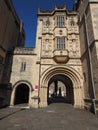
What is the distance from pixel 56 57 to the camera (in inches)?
634

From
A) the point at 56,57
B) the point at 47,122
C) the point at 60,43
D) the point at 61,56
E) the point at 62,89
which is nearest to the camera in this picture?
the point at 47,122

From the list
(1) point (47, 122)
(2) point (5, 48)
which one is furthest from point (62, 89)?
(1) point (47, 122)

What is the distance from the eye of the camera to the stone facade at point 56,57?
15039 mm

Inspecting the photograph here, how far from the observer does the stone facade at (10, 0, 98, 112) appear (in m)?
15.0

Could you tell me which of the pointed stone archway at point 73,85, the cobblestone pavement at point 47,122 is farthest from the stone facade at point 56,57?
the cobblestone pavement at point 47,122

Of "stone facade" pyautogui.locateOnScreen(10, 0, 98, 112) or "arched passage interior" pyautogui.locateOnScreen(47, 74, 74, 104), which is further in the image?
"arched passage interior" pyautogui.locateOnScreen(47, 74, 74, 104)

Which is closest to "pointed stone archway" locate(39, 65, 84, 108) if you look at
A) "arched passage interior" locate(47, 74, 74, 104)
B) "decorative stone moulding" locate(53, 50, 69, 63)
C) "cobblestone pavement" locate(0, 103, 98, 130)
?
"decorative stone moulding" locate(53, 50, 69, 63)

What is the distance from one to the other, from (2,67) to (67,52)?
10.1 m

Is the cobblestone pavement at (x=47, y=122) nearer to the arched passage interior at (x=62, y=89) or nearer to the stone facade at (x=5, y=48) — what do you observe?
the stone facade at (x=5, y=48)

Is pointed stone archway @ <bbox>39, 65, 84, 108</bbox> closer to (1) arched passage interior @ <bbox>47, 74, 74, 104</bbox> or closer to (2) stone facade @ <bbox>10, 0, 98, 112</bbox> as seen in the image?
(2) stone facade @ <bbox>10, 0, 98, 112</bbox>

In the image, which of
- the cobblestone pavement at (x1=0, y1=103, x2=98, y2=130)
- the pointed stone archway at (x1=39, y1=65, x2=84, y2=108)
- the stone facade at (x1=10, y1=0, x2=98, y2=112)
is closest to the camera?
the cobblestone pavement at (x1=0, y1=103, x2=98, y2=130)

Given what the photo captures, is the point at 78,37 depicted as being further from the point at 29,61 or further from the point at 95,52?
the point at 29,61

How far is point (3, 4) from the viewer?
50.5 ft

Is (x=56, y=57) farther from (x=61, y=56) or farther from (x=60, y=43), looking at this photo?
(x=60, y=43)
